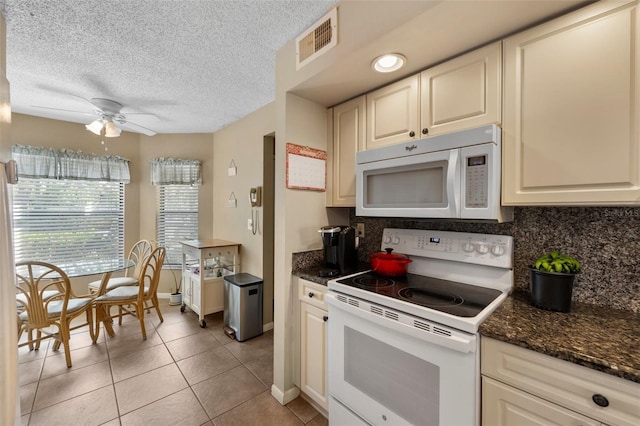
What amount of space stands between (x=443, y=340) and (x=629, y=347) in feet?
1.84

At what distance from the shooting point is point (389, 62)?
1434mm

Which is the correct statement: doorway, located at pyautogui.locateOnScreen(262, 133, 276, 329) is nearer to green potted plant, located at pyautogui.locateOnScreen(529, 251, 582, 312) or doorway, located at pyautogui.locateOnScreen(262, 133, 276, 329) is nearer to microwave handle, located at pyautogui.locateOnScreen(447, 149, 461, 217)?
microwave handle, located at pyautogui.locateOnScreen(447, 149, 461, 217)

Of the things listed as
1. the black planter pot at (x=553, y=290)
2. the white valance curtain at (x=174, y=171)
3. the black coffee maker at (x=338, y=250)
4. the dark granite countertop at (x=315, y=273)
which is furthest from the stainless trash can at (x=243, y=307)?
the black planter pot at (x=553, y=290)

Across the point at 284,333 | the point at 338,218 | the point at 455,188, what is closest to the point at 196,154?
the point at 338,218

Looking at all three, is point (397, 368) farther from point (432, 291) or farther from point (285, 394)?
point (285, 394)

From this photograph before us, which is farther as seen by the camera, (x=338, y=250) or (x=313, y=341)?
(x=338, y=250)

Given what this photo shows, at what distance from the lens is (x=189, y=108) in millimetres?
2980

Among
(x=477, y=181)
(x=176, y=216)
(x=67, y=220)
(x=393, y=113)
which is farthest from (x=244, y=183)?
(x=477, y=181)

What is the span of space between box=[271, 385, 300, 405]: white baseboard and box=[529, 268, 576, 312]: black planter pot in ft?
5.31

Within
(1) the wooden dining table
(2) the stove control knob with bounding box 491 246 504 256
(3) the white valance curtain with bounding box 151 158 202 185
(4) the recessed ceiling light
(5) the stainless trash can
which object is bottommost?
(5) the stainless trash can

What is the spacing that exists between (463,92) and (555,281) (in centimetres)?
99

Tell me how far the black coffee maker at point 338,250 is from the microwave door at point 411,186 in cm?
22

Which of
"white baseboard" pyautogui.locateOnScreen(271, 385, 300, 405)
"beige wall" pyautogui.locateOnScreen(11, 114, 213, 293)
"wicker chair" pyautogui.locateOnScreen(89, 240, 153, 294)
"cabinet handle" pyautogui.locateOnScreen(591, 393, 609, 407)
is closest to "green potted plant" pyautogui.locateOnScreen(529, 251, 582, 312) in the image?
"cabinet handle" pyautogui.locateOnScreen(591, 393, 609, 407)

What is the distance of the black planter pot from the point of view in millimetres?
1084
